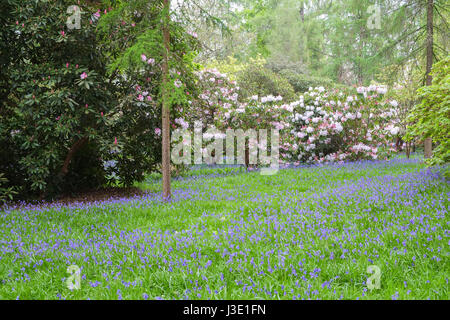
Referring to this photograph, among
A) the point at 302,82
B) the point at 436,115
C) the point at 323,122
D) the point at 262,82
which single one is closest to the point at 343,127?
the point at 323,122

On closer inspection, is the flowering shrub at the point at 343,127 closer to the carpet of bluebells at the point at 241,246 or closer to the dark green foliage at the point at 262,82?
the dark green foliage at the point at 262,82

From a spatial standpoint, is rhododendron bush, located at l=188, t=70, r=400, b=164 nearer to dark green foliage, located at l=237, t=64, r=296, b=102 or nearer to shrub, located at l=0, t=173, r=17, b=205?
dark green foliage, located at l=237, t=64, r=296, b=102

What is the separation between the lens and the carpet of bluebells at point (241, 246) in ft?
11.3

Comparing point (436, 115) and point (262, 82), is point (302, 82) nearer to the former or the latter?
point (262, 82)

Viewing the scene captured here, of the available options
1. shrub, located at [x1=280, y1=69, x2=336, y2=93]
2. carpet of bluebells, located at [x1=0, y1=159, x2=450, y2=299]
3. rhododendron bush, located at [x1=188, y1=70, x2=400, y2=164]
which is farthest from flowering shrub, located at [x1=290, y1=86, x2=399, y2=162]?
shrub, located at [x1=280, y1=69, x2=336, y2=93]

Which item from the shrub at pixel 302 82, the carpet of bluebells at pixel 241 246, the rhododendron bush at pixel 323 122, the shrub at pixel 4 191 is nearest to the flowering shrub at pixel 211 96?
the rhododendron bush at pixel 323 122

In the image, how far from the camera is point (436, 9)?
A: 12.2 m

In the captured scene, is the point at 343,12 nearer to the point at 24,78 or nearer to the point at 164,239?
the point at 24,78

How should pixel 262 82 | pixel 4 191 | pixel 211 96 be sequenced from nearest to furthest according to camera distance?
pixel 4 191 → pixel 211 96 → pixel 262 82

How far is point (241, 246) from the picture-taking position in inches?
178

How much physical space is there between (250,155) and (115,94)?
626 cm

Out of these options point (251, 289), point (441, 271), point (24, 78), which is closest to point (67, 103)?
point (24, 78)

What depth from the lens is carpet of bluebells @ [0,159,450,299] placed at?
3443mm
